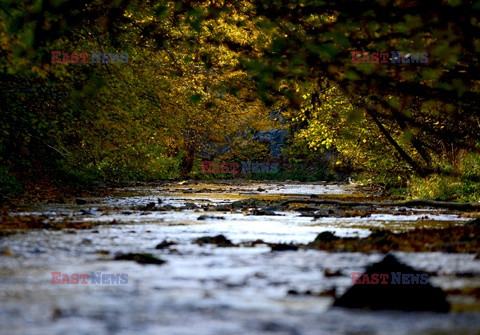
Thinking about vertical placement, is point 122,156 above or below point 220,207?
above

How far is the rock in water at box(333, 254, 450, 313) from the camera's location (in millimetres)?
3482

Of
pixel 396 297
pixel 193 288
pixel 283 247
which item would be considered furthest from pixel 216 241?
pixel 396 297

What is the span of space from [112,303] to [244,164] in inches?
2119

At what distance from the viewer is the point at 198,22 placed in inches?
238

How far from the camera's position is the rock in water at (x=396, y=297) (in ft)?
11.4

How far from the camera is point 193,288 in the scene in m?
4.14

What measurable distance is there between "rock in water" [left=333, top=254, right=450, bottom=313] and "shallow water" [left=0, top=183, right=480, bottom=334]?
16 centimetres

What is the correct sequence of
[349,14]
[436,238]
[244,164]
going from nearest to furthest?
[349,14], [436,238], [244,164]

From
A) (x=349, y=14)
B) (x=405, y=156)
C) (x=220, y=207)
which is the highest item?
(x=349, y=14)

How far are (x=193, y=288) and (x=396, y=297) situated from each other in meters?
1.37

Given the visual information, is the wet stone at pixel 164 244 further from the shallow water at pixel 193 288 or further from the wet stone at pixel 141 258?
the wet stone at pixel 141 258

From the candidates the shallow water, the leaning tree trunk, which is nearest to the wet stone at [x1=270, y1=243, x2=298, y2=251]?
the shallow water

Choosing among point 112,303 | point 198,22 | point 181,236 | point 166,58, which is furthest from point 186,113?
point 112,303

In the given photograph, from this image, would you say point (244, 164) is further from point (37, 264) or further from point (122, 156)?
point (37, 264)
